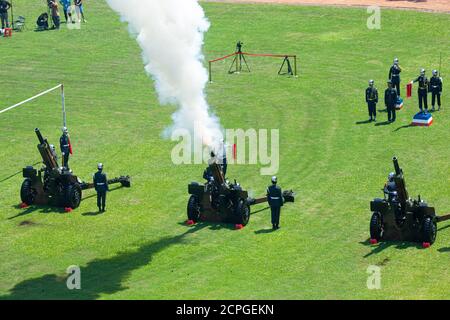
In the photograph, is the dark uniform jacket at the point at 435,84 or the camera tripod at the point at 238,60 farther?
the camera tripod at the point at 238,60

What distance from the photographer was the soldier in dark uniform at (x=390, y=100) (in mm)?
70500

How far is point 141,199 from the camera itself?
5991 centimetres

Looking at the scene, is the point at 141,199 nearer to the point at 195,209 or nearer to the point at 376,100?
the point at 195,209

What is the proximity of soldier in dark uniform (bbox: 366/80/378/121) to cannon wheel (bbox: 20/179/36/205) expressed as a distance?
22.6m

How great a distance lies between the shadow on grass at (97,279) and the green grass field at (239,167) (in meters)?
0.09

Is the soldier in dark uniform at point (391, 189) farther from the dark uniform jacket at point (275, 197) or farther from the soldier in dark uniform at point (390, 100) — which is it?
the soldier in dark uniform at point (390, 100)

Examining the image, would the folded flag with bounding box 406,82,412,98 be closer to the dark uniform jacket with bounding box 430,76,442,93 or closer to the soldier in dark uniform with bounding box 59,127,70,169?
the dark uniform jacket with bounding box 430,76,442,93

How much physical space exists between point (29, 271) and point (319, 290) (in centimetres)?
1294

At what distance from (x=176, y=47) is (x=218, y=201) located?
26.0 feet

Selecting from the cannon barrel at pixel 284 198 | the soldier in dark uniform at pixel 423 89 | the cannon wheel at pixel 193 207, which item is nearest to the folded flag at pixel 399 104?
the soldier in dark uniform at pixel 423 89

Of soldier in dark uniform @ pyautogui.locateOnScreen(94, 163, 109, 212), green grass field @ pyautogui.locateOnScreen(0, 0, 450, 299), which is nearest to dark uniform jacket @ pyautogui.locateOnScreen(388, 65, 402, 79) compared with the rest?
green grass field @ pyautogui.locateOnScreen(0, 0, 450, 299)

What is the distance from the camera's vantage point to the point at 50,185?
59.0 meters

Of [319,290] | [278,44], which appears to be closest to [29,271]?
[319,290]

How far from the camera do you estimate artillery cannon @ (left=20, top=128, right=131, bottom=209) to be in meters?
58.5
